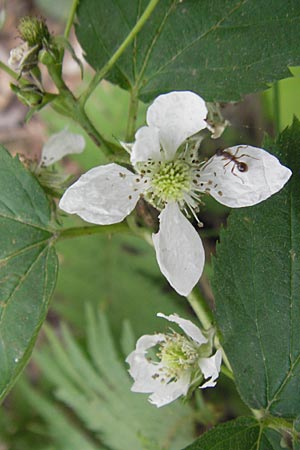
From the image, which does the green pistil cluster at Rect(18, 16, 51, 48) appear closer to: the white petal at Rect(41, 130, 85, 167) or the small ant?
the white petal at Rect(41, 130, 85, 167)

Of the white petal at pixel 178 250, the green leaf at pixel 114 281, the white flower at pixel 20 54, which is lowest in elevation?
the green leaf at pixel 114 281

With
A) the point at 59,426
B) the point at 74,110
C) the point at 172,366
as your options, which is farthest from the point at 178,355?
the point at 59,426

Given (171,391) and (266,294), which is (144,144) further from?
(171,391)

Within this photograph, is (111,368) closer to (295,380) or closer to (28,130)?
(295,380)

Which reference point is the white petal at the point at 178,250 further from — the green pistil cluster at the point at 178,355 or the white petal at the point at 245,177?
the green pistil cluster at the point at 178,355

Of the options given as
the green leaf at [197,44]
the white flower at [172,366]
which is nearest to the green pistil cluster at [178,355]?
the white flower at [172,366]

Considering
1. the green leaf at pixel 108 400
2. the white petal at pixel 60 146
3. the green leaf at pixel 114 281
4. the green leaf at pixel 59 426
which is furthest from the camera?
the green leaf at pixel 114 281

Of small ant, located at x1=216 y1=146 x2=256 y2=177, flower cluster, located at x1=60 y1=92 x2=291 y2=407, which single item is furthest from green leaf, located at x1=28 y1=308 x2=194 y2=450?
small ant, located at x1=216 y1=146 x2=256 y2=177

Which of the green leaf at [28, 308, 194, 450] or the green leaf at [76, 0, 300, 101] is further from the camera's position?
the green leaf at [28, 308, 194, 450]

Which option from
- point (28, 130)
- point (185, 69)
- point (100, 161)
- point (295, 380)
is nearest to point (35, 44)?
point (185, 69)
